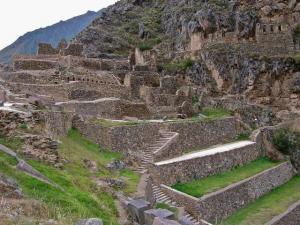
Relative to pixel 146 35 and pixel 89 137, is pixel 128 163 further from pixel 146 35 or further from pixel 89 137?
pixel 146 35

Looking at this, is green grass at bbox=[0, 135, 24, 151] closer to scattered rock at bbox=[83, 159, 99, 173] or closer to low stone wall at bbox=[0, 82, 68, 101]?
scattered rock at bbox=[83, 159, 99, 173]

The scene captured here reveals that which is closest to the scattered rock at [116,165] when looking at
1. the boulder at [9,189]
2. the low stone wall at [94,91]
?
the boulder at [9,189]

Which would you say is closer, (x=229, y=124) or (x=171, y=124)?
(x=171, y=124)

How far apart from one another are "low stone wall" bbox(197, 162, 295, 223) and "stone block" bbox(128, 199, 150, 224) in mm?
5648

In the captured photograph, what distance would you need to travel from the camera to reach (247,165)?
26125 millimetres

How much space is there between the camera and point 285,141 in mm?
30000

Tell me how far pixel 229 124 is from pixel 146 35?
107 ft

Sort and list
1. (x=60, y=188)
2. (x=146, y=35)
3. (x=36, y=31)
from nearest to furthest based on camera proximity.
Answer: (x=60, y=188)
(x=146, y=35)
(x=36, y=31)

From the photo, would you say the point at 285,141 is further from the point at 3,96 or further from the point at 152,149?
the point at 3,96

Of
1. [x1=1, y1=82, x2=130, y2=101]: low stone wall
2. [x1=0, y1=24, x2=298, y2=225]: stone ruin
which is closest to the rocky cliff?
[x1=0, y1=24, x2=298, y2=225]: stone ruin

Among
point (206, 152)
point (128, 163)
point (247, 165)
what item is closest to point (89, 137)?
point (128, 163)

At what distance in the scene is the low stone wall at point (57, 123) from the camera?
17.5 metres

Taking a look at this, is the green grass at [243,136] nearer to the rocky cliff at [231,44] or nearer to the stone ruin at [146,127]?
the stone ruin at [146,127]

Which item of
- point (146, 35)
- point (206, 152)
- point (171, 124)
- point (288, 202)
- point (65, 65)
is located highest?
point (146, 35)
